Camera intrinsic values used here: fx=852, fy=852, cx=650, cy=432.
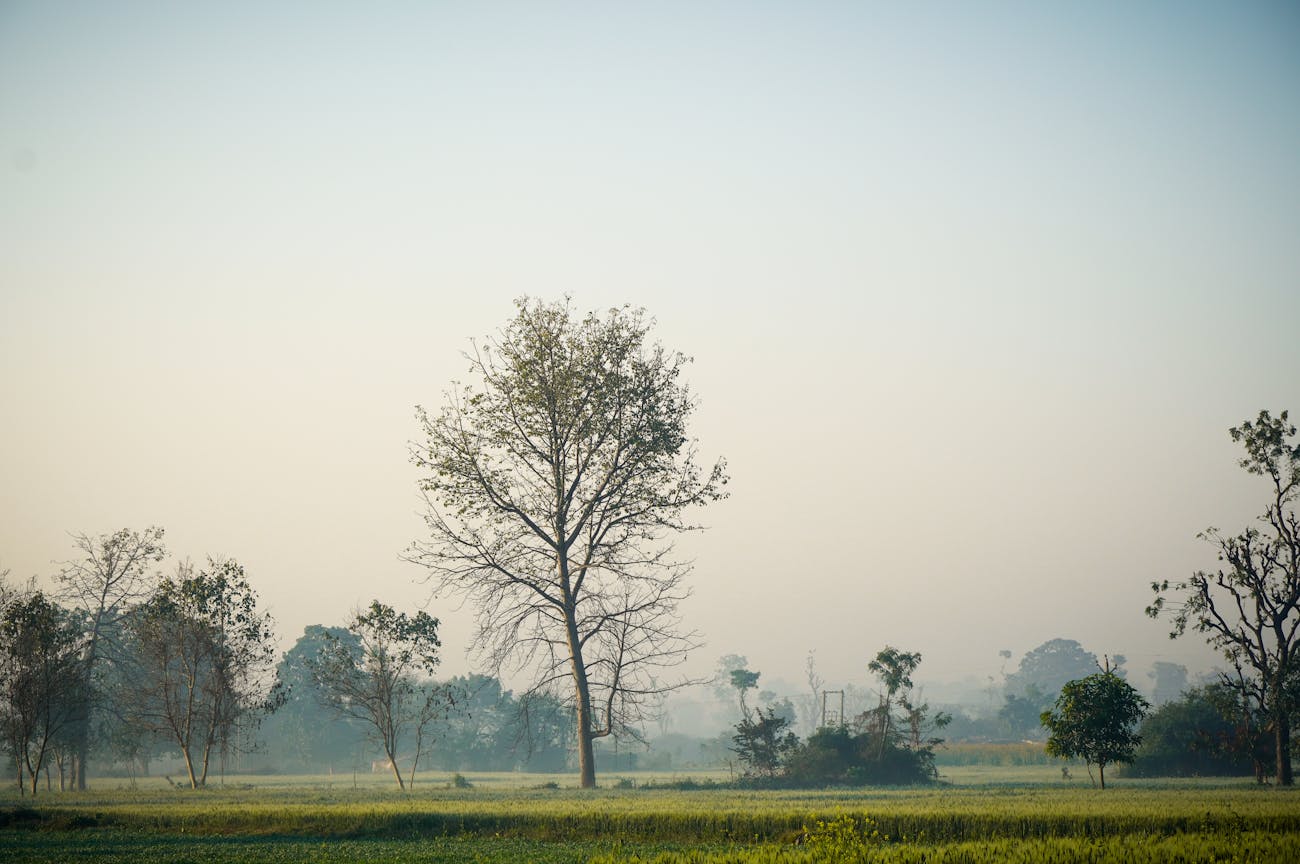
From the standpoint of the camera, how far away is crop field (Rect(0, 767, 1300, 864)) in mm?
14398

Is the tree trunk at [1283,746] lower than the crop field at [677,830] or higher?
lower

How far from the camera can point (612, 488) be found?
36.4m

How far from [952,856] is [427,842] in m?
13.0

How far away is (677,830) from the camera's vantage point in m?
20.6

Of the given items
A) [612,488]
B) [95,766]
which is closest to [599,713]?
[612,488]

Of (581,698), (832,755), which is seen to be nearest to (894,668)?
(832,755)

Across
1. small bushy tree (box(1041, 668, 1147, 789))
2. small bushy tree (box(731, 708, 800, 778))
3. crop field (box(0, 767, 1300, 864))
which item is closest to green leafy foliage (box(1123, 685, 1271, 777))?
small bushy tree (box(1041, 668, 1147, 789))

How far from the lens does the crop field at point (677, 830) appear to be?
14.4 m

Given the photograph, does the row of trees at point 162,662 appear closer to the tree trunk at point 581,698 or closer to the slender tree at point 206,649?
the slender tree at point 206,649

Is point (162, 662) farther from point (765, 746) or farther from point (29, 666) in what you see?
point (765, 746)

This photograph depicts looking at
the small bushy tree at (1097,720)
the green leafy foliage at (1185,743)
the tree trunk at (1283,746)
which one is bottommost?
the green leafy foliage at (1185,743)

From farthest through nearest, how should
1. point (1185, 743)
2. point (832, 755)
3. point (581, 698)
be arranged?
point (1185, 743), point (832, 755), point (581, 698)

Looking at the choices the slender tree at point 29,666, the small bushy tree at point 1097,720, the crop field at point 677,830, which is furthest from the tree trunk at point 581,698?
the slender tree at point 29,666

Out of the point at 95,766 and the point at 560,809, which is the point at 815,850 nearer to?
the point at 560,809
